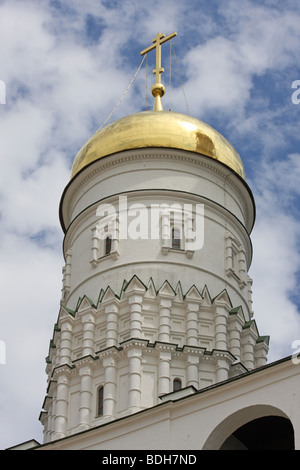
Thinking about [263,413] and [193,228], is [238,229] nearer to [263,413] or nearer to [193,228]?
[193,228]

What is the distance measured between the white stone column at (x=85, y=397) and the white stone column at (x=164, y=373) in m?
1.99

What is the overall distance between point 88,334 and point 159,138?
7.04 m

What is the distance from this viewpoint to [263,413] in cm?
1834

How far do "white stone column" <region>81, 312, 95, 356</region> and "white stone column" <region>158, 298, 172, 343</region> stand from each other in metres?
1.98

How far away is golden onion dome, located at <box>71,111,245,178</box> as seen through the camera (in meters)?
30.9

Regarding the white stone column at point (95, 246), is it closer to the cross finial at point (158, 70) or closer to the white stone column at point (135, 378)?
the white stone column at point (135, 378)

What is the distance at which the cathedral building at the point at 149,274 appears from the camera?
2652cm

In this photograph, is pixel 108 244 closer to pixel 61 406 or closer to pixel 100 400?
pixel 100 400

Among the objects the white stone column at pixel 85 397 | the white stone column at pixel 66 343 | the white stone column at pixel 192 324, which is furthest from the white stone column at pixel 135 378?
the white stone column at pixel 66 343

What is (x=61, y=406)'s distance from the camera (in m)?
26.6

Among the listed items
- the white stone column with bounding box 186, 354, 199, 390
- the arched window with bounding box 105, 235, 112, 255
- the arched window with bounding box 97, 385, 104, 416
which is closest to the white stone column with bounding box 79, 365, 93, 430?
the arched window with bounding box 97, 385, 104, 416

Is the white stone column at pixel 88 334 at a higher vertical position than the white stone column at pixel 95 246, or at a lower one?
lower

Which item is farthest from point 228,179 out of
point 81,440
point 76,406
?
point 81,440
